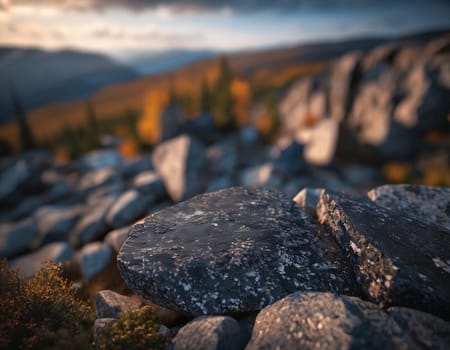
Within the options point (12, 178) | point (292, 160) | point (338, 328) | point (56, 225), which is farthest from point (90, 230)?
point (292, 160)

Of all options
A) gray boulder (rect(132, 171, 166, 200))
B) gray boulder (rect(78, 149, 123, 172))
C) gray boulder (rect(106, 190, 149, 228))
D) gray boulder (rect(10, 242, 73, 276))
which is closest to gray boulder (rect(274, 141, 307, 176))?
gray boulder (rect(132, 171, 166, 200))

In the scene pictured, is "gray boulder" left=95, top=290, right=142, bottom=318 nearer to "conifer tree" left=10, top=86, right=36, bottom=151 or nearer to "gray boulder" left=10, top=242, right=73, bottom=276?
"gray boulder" left=10, top=242, right=73, bottom=276

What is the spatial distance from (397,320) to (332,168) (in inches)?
1570

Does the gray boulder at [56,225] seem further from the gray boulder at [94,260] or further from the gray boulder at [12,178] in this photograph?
the gray boulder at [12,178]

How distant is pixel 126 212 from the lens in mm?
18453

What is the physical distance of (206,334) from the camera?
14.5ft

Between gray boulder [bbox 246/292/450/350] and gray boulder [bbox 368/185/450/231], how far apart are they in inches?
148

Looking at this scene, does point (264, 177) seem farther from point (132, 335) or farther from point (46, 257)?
point (132, 335)

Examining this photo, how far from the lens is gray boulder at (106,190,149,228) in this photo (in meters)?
18.3

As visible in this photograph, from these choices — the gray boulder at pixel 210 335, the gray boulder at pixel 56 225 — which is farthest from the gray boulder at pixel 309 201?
the gray boulder at pixel 56 225

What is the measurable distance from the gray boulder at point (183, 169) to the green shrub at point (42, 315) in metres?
20.1

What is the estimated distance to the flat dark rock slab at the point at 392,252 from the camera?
15.0 feet

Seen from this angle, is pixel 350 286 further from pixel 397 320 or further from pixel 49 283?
pixel 49 283

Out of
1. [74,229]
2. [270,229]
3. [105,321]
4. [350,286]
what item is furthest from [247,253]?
[74,229]
